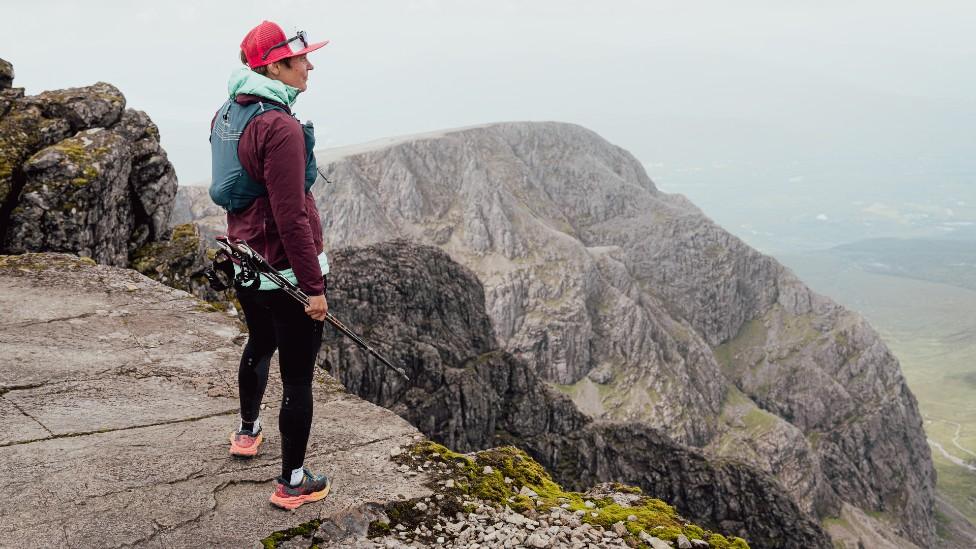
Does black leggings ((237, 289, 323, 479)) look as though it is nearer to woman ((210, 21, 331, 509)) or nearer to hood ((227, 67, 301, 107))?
woman ((210, 21, 331, 509))

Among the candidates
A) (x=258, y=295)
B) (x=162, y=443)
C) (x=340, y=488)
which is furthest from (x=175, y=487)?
(x=258, y=295)

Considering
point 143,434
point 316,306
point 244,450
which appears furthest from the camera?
point 143,434

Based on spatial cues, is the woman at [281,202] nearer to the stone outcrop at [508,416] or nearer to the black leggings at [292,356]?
the black leggings at [292,356]

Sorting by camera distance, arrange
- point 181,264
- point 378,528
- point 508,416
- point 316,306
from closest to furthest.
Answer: point 316,306 < point 378,528 < point 181,264 < point 508,416

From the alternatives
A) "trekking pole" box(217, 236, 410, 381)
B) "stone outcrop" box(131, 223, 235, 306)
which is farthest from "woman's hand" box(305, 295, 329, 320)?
"stone outcrop" box(131, 223, 235, 306)

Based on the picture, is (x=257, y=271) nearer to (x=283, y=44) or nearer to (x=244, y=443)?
(x=283, y=44)

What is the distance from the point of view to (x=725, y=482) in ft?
362

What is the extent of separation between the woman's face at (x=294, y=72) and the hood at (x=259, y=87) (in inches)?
2.6

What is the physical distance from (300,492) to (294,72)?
4933 millimetres

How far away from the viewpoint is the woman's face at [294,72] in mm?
7414

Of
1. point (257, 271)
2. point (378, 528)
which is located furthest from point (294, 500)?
point (257, 271)

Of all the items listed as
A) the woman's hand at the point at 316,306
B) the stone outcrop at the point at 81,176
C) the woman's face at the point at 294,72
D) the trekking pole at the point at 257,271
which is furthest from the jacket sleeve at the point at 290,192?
the stone outcrop at the point at 81,176

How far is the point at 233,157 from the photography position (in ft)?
24.2

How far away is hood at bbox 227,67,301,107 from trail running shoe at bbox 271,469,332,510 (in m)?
4.45
